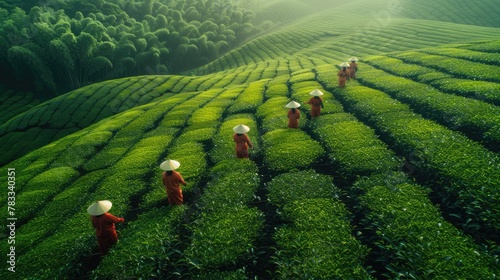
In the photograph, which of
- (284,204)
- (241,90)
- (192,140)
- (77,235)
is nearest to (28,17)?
(241,90)

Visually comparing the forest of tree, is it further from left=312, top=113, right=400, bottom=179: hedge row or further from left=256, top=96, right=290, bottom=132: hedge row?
left=312, top=113, right=400, bottom=179: hedge row

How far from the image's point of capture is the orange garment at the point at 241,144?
13391mm

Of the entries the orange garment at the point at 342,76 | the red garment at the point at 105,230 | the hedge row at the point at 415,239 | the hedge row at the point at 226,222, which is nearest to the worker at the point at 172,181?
the hedge row at the point at 226,222

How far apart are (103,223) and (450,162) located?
12.1 meters

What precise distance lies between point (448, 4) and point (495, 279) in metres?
95.0

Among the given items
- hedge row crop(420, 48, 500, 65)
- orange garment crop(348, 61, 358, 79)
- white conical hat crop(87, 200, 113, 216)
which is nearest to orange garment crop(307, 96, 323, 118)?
orange garment crop(348, 61, 358, 79)

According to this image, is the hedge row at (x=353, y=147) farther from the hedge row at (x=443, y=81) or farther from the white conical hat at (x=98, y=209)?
the white conical hat at (x=98, y=209)

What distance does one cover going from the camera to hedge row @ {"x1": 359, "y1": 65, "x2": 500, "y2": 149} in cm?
1220

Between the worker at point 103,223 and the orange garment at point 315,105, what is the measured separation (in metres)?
12.2

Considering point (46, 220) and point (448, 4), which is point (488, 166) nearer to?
point (46, 220)

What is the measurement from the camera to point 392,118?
600 inches

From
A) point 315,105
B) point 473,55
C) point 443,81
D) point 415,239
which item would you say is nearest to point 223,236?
point 415,239

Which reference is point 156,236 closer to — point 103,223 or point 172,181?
point 103,223

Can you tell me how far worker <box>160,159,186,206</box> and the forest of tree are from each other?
39.9 metres
